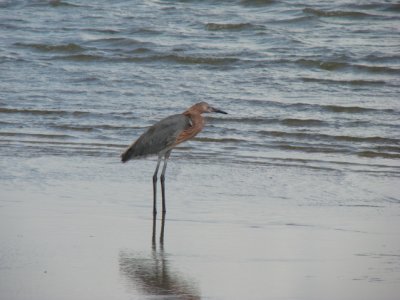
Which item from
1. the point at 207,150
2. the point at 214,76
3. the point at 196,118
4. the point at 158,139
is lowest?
the point at 207,150

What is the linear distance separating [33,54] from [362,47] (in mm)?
5724

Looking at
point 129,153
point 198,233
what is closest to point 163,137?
point 129,153

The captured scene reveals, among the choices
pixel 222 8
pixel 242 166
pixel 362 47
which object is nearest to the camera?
pixel 242 166

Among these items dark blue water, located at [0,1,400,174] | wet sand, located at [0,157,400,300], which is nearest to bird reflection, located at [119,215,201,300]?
wet sand, located at [0,157,400,300]

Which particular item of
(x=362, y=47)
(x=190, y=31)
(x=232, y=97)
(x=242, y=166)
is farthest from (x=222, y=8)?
(x=242, y=166)

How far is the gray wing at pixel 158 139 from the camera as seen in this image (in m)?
8.82

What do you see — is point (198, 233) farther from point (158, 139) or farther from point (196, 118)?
point (196, 118)

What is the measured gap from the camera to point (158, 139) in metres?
8.83

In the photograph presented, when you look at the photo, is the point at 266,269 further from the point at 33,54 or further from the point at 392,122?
the point at 33,54

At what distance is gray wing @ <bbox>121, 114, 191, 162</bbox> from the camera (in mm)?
8820

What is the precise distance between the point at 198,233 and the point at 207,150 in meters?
3.92

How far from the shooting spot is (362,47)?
670 inches

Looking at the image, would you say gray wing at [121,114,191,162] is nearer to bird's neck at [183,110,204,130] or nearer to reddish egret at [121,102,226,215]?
reddish egret at [121,102,226,215]

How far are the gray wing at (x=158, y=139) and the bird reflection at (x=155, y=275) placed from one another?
2103mm
